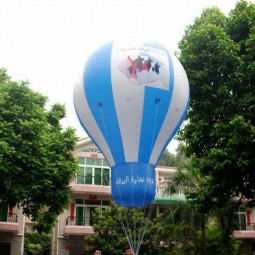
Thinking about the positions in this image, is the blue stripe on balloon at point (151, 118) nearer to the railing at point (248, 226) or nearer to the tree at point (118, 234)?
the tree at point (118, 234)

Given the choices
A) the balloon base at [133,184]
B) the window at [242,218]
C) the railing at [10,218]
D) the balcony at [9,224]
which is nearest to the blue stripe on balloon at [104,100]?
the balloon base at [133,184]

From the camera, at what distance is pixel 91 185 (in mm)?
27484

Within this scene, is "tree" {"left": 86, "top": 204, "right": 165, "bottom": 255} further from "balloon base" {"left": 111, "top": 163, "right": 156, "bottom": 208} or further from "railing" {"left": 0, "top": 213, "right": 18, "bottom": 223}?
"balloon base" {"left": 111, "top": 163, "right": 156, "bottom": 208}

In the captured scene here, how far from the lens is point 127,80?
11.9 meters

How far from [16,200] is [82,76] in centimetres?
627

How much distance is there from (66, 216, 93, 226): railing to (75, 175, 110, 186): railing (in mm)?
2115

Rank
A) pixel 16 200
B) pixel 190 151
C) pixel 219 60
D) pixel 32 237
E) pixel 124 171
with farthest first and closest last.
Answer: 1. pixel 32 237
2. pixel 16 200
3. pixel 190 151
4. pixel 219 60
5. pixel 124 171

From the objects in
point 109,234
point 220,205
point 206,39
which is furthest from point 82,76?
point 109,234

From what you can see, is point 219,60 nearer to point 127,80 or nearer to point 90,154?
point 127,80

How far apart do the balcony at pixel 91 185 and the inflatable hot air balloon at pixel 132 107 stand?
15.2 metres

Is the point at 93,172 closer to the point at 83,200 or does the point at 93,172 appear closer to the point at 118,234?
the point at 83,200

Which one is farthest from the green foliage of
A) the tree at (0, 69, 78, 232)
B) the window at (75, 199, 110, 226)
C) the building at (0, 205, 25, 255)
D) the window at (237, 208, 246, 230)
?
the window at (237, 208, 246, 230)

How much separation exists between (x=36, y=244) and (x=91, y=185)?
7766mm

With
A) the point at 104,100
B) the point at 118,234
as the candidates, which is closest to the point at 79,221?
the point at 118,234
